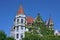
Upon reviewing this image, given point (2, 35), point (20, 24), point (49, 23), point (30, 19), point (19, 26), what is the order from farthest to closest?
1. point (49, 23)
2. point (30, 19)
3. point (20, 24)
4. point (19, 26)
5. point (2, 35)

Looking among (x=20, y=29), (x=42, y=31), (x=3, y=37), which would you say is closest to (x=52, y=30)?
(x=42, y=31)

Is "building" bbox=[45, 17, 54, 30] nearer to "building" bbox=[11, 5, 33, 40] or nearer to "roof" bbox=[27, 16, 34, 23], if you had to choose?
"roof" bbox=[27, 16, 34, 23]

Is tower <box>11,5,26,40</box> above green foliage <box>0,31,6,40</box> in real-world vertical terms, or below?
above

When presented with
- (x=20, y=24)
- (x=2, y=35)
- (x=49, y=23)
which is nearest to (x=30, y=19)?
(x=20, y=24)

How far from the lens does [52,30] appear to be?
8994cm

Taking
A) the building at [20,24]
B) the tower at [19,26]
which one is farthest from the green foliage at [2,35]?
the tower at [19,26]

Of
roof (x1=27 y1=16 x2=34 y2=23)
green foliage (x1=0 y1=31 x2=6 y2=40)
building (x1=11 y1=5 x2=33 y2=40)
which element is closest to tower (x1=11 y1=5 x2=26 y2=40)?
building (x1=11 y1=5 x2=33 y2=40)

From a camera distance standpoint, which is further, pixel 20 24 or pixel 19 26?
pixel 20 24

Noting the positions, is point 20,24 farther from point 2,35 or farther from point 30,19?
point 2,35

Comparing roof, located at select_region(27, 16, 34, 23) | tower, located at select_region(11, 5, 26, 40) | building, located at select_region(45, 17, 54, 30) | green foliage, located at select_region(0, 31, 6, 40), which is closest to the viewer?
green foliage, located at select_region(0, 31, 6, 40)

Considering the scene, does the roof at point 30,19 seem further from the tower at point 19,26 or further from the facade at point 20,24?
the tower at point 19,26

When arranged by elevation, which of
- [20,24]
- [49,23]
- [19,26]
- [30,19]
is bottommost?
[19,26]

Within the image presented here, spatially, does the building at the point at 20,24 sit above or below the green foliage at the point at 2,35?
above

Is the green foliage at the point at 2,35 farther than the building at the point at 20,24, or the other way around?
the building at the point at 20,24
